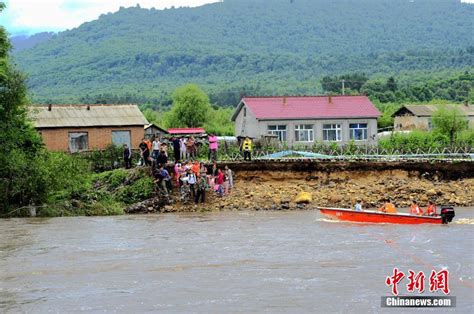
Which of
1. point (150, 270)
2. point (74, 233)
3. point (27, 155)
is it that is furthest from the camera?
point (27, 155)

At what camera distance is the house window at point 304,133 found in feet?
214

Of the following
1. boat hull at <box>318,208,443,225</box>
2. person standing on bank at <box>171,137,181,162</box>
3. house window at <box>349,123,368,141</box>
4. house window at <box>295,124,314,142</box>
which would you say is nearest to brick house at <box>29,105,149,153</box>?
person standing on bank at <box>171,137,181,162</box>

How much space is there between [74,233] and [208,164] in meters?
12.4

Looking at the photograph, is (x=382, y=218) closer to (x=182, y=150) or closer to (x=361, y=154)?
(x=182, y=150)

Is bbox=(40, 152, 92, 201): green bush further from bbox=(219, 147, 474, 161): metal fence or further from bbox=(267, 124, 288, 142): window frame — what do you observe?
bbox=(267, 124, 288, 142): window frame

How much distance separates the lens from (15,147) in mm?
41875

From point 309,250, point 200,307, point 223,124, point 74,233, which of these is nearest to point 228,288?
point 200,307

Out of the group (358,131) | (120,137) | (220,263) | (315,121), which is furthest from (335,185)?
(358,131)

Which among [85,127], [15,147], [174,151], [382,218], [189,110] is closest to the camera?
[382,218]

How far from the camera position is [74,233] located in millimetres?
33312

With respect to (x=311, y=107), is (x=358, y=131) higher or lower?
lower

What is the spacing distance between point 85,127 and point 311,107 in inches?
762

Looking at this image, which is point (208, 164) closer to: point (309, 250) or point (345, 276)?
point (309, 250)

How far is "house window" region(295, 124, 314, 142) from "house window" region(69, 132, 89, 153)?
17.4 meters
